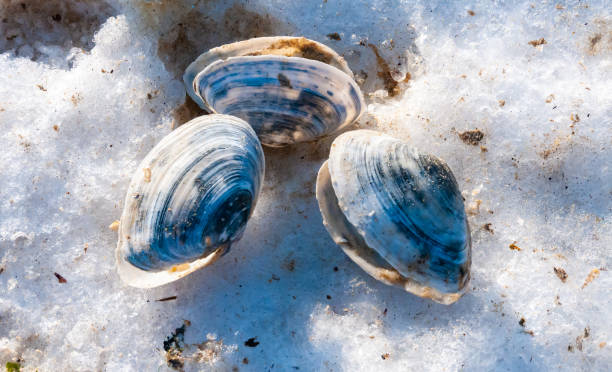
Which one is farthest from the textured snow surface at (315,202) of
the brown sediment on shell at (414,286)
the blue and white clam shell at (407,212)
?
the blue and white clam shell at (407,212)

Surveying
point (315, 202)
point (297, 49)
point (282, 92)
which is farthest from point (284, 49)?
point (315, 202)

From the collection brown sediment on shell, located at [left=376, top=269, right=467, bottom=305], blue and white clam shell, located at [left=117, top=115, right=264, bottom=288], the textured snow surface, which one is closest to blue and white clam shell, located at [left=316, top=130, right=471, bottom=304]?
brown sediment on shell, located at [left=376, top=269, right=467, bottom=305]

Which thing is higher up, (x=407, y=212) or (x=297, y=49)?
(x=297, y=49)

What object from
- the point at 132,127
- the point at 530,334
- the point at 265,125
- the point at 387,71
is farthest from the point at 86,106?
the point at 530,334

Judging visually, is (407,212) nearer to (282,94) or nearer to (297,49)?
(282,94)

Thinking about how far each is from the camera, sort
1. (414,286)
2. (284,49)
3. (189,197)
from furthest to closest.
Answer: (284,49), (414,286), (189,197)

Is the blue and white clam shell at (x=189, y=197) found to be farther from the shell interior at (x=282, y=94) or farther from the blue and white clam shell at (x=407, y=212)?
the blue and white clam shell at (x=407, y=212)

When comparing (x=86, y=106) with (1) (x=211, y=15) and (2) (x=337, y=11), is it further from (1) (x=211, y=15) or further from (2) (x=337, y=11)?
(2) (x=337, y=11)
